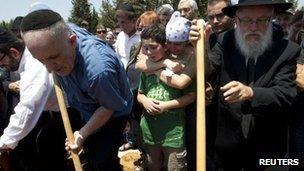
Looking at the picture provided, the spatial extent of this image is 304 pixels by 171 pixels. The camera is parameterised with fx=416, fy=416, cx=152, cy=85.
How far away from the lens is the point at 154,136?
12.9ft

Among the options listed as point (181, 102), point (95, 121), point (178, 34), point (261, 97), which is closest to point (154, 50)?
point (178, 34)

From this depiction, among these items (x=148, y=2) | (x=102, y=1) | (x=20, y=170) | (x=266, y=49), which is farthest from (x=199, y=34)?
(x=102, y=1)

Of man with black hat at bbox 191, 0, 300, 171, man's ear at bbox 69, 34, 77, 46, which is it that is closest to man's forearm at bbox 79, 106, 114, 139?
man's ear at bbox 69, 34, 77, 46

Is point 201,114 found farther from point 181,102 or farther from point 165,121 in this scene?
point 165,121

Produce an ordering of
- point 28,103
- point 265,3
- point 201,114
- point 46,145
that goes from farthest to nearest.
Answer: point 46,145 < point 28,103 < point 265,3 < point 201,114

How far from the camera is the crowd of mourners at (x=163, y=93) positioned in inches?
107

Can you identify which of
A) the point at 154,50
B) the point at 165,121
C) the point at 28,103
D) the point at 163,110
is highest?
the point at 154,50

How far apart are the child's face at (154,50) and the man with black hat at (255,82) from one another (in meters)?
0.87

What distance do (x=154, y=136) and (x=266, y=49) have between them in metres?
1.52

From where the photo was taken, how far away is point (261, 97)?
8.46 ft

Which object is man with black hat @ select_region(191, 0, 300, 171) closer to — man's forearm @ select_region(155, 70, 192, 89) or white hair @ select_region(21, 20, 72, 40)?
man's forearm @ select_region(155, 70, 192, 89)

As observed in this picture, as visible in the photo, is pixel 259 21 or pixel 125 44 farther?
pixel 125 44

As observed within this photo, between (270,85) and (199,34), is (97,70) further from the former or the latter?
(270,85)

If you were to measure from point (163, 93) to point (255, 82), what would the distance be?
1240mm
